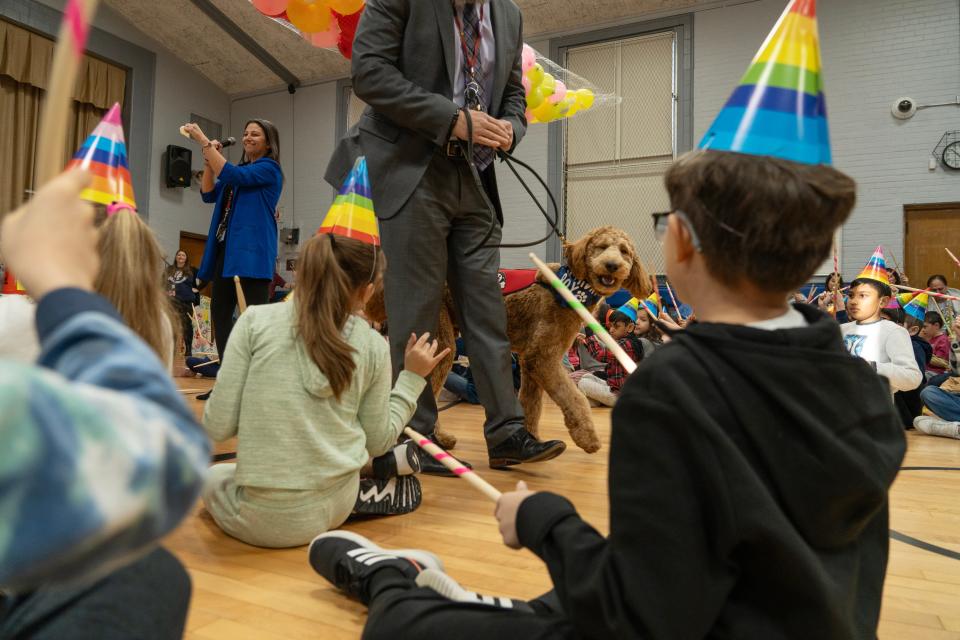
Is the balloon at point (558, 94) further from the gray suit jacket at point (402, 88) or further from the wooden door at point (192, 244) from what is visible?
the wooden door at point (192, 244)

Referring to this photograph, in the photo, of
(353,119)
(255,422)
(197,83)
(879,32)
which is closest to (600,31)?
(879,32)

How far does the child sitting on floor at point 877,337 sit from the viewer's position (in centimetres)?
308

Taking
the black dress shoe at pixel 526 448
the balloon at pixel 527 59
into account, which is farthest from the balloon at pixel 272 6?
the black dress shoe at pixel 526 448

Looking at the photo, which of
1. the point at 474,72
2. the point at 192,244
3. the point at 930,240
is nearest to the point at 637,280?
the point at 474,72

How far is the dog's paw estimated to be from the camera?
2385mm

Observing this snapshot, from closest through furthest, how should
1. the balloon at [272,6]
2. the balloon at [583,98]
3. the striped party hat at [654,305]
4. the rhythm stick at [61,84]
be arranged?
the rhythm stick at [61,84], the balloon at [272,6], the striped party hat at [654,305], the balloon at [583,98]

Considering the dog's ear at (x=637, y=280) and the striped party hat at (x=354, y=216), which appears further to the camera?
the dog's ear at (x=637, y=280)

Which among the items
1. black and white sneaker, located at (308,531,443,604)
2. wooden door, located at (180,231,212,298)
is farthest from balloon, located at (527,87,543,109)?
wooden door, located at (180,231,212,298)

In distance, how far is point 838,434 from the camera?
2.17 ft

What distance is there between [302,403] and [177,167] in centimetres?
813

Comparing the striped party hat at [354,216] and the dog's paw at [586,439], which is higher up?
the striped party hat at [354,216]

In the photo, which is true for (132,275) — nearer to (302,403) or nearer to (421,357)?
(302,403)

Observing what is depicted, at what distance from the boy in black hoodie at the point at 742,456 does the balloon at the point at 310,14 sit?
9.57 feet

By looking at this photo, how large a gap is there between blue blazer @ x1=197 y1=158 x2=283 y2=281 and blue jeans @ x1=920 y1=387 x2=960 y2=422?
3.36 metres
